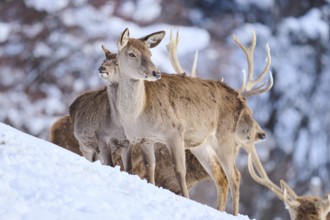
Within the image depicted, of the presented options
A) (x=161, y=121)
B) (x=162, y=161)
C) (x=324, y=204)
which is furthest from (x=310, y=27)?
(x=161, y=121)

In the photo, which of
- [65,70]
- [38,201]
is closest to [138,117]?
[38,201]

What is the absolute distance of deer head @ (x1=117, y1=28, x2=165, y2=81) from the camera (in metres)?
9.70

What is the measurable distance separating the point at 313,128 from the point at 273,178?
8.22 feet

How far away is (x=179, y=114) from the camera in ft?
33.5

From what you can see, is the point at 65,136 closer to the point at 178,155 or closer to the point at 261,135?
the point at 261,135

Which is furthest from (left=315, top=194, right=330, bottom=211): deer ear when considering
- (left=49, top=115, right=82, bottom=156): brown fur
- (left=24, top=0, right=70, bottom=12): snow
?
(left=24, top=0, right=70, bottom=12): snow

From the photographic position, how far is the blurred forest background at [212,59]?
2250 cm

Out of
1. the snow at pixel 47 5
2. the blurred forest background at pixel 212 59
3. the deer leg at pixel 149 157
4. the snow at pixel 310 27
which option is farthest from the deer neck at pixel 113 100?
the snow at pixel 310 27

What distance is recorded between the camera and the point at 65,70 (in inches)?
914

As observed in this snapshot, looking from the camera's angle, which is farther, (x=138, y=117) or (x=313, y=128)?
(x=313, y=128)

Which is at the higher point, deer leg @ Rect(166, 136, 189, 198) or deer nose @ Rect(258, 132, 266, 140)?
deer leg @ Rect(166, 136, 189, 198)

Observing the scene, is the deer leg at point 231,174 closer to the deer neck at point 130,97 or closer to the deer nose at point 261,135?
the deer nose at point 261,135

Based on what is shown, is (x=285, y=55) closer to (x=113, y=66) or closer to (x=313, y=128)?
(x=313, y=128)

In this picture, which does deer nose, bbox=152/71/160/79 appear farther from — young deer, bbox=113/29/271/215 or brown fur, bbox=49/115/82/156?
brown fur, bbox=49/115/82/156
